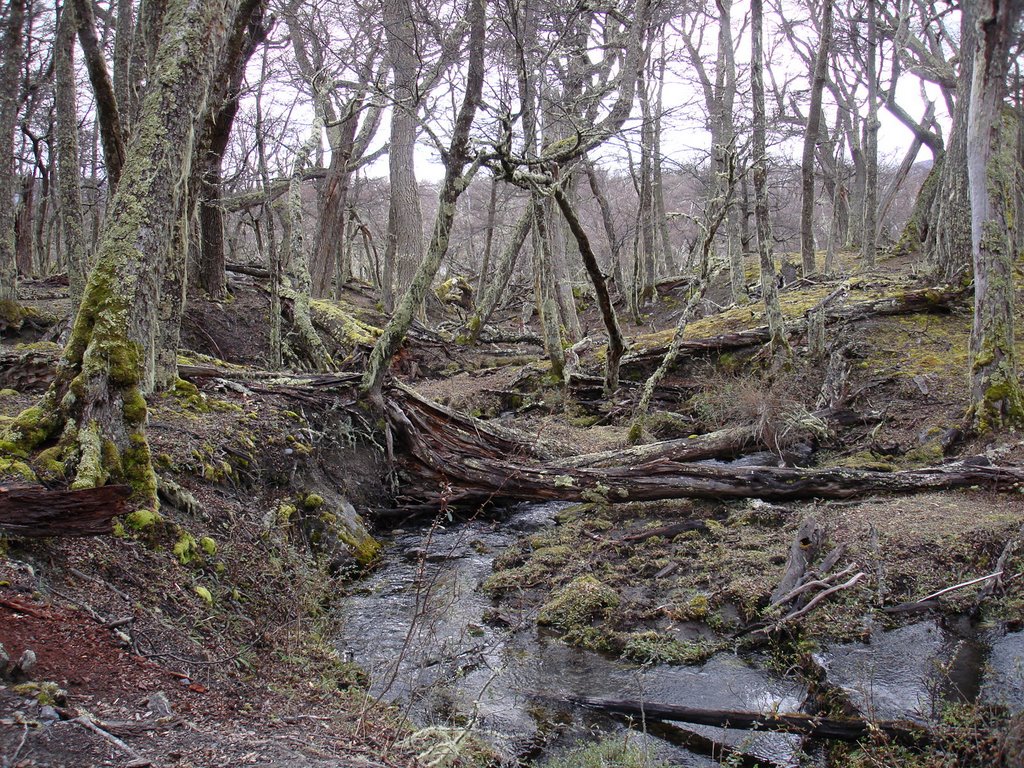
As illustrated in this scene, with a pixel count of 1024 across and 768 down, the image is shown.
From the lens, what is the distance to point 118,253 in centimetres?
403

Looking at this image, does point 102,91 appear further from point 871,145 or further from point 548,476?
point 871,145

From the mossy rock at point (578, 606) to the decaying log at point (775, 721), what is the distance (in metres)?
1.00

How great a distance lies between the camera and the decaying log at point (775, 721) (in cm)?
321

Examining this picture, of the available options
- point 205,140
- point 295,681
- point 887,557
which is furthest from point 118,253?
point 887,557

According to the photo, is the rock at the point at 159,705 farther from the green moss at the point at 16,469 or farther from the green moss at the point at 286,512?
the green moss at the point at 286,512

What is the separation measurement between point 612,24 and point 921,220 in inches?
327

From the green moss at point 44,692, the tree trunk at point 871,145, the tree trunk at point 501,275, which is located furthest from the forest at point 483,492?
the tree trunk at point 871,145

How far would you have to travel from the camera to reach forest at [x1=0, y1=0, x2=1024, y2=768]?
10.4 feet

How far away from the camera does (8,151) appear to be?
990 cm

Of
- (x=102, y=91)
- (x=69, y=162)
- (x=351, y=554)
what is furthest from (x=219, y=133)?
(x=351, y=554)

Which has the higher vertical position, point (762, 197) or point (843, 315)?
point (762, 197)

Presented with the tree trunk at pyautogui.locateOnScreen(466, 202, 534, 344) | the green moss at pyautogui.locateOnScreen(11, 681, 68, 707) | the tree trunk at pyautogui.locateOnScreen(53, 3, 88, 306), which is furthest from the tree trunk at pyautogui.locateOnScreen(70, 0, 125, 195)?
the tree trunk at pyautogui.locateOnScreen(466, 202, 534, 344)

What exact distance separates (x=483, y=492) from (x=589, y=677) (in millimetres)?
3056

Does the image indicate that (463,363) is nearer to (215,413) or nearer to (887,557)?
(215,413)
